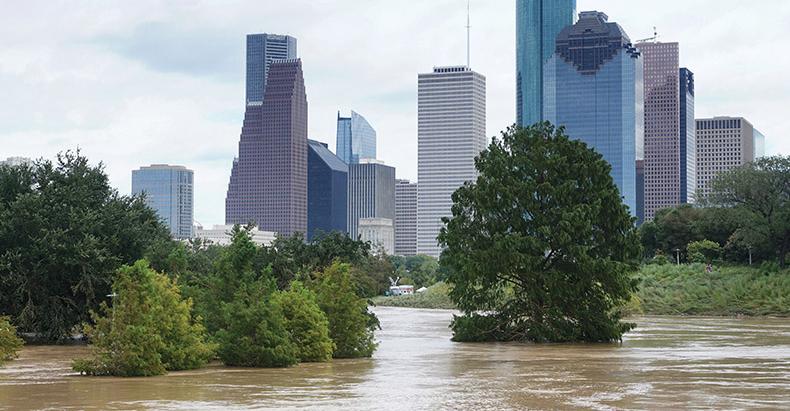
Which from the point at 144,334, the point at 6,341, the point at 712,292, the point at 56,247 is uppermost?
the point at 56,247

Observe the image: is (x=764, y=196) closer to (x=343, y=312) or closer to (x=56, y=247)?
(x=343, y=312)

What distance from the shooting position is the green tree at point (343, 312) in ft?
125

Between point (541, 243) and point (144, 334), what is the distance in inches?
764

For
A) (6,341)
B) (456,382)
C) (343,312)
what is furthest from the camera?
(343,312)

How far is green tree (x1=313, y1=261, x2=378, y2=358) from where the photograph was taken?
38.1m

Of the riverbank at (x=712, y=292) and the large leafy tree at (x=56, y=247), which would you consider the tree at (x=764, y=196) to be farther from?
the large leafy tree at (x=56, y=247)

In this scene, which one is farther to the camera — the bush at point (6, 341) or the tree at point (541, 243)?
the tree at point (541, 243)

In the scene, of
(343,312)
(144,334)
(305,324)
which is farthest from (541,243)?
(144,334)

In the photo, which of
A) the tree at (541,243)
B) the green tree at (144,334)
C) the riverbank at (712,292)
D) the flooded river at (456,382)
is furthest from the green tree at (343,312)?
the riverbank at (712,292)

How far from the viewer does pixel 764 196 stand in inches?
3391

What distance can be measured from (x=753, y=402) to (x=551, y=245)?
2243 cm

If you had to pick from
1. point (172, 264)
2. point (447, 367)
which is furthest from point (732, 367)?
point (172, 264)

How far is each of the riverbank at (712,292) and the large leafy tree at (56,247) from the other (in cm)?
4384

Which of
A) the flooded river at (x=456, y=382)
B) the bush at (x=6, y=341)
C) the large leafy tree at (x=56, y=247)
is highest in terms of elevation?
the large leafy tree at (x=56, y=247)
